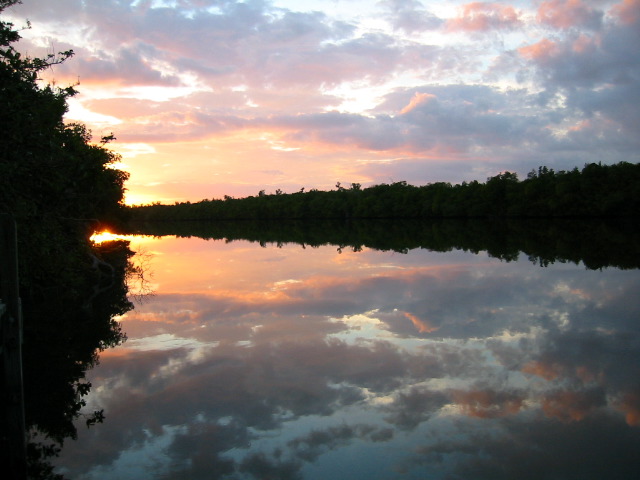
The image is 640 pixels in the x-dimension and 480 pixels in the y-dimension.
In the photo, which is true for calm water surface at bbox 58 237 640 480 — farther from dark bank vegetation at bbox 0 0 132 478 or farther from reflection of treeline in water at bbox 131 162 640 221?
reflection of treeline in water at bbox 131 162 640 221

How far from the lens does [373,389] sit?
30.1 ft

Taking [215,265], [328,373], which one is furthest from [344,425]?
[215,265]

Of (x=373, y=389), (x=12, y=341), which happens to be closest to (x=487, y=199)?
(x=373, y=389)

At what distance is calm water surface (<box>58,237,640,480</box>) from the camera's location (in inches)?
264

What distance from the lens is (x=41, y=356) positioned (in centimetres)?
1162

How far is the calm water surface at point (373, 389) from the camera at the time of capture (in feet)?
22.0

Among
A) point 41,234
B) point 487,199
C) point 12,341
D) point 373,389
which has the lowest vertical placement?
point 373,389

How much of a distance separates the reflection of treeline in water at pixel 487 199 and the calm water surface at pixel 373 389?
217 feet

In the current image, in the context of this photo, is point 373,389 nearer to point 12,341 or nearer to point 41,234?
point 12,341

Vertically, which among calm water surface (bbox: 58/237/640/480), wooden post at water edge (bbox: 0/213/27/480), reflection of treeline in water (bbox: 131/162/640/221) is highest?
reflection of treeline in water (bbox: 131/162/640/221)

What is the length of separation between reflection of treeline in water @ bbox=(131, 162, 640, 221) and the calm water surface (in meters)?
66.2

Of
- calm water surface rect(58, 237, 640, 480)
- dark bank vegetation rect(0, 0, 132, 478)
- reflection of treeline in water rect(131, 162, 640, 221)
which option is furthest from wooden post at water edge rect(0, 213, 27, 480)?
reflection of treeline in water rect(131, 162, 640, 221)

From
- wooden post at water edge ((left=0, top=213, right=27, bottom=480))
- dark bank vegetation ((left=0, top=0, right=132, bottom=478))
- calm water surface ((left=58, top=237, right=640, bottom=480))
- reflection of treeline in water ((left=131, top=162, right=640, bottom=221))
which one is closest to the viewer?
wooden post at water edge ((left=0, top=213, right=27, bottom=480))

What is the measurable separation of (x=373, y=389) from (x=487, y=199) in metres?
95.7
